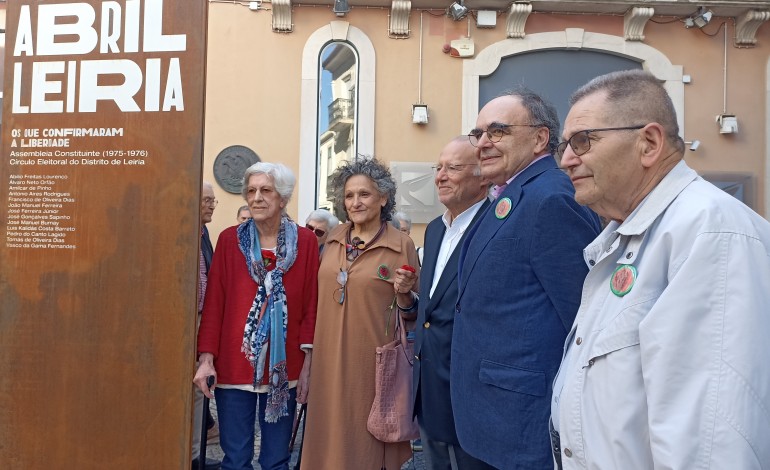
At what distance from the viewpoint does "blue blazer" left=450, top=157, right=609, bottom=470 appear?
2.00 metres

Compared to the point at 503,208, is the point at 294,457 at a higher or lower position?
lower

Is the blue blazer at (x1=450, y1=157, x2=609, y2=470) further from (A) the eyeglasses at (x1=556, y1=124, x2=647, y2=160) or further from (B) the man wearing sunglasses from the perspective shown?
(A) the eyeglasses at (x1=556, y1=124, x2=647, y2=160)

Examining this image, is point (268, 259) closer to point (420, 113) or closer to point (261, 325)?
point (261, 325)

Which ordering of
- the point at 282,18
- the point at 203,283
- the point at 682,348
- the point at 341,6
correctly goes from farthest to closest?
the point at 282,18, the point at 341,6, the point at 203,283, the point at 682,348

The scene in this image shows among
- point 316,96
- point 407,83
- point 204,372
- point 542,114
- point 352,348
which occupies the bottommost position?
point 204,372

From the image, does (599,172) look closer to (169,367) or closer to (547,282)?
(547,282)

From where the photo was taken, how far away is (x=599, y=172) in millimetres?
1589

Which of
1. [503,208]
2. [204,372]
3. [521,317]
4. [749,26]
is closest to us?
[521,317]

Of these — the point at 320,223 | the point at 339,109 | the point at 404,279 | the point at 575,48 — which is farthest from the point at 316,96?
the point at 404,279

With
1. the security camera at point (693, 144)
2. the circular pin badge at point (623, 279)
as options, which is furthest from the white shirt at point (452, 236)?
the security camera at point (693, 144)

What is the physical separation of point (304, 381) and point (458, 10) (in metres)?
6.58

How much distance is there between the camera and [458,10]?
28.2 feet

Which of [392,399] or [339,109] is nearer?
[392,399]

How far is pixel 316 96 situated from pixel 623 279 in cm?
774
